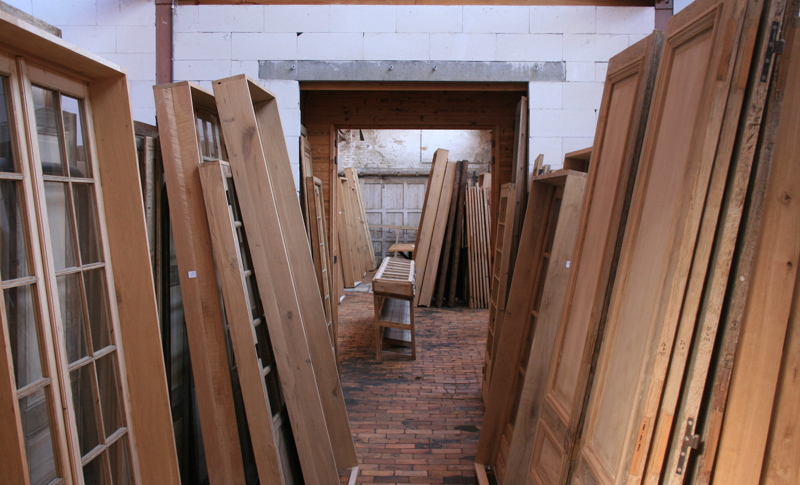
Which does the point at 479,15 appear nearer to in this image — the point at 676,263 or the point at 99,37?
the point at 99,37

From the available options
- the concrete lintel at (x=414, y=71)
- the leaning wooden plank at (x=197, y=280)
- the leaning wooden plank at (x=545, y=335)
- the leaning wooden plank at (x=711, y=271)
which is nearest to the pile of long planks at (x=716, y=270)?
the leaning wooden plank at (x=711, y=271)

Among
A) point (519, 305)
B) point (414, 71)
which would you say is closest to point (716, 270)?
point (519, 305)

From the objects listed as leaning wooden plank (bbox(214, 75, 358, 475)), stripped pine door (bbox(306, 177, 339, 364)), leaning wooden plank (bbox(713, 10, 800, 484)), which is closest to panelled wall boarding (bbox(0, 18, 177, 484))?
leaning wooden plank (bbox(214, 75, 358, 475))

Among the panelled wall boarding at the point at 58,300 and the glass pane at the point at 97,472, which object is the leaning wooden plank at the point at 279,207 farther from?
the glass pane at the point at 97,472

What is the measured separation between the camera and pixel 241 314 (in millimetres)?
2316

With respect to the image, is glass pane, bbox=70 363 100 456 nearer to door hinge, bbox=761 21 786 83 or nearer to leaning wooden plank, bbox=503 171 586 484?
leaning wooden plank, bbox=503 171 586 484

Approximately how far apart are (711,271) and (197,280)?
2068 millimetres

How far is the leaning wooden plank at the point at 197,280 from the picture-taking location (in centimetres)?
231

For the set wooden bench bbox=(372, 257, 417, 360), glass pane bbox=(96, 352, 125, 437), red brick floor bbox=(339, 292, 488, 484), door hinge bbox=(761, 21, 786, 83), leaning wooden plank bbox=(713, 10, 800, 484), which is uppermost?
door hinge bbox=(761, 21, 786, 83)

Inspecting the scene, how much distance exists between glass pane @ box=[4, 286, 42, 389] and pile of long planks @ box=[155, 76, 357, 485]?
2.46 ft

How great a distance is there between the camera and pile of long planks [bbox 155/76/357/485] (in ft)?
7.57

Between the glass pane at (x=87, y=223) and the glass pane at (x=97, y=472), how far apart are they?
0.75 m

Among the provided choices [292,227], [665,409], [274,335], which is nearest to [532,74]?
[292,227]

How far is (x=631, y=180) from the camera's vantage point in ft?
5.72
